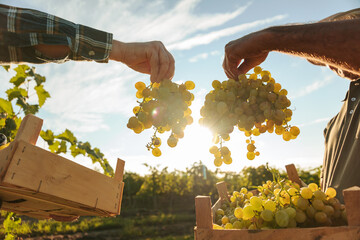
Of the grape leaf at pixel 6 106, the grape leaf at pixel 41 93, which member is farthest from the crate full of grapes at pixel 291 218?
the grape leaf at pixel 41 93

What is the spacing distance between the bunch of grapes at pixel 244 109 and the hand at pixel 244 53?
0.13 m

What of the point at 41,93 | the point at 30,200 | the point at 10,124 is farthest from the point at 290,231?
the point at 41,93

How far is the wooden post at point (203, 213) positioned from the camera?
1.17 metres

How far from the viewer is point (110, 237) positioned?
9000mm

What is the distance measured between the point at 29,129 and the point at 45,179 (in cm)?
24

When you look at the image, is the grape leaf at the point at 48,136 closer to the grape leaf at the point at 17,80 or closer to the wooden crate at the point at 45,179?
the grape leaf at the point at 17,80

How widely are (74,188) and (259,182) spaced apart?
827cm

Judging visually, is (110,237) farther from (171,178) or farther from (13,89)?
(171,178)

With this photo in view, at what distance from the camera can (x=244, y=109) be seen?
142 centimetres

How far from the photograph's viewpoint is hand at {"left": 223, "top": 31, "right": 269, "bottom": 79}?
1493mm

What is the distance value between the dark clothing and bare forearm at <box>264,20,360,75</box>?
543mm

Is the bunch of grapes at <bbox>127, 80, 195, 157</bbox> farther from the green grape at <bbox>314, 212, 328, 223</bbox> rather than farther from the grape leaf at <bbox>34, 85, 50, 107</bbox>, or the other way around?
the grape leaf at <bbox>34, 85, 50, 107</bbox>

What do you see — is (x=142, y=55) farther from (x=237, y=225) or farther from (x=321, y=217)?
(x=321, y=217)

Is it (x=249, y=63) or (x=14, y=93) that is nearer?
(x=249, y=63)
